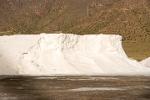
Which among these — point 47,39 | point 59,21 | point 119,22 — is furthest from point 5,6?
point 47,39

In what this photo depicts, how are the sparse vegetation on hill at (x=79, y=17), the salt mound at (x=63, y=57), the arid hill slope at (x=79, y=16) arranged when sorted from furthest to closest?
the arid hill slope at (x=79, y=16) < the sparse vegetation on hill at (x=79, y=17) < the salt mound at (x=63, y=57)

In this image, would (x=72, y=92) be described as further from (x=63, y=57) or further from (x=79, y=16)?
(x=79, y=16)

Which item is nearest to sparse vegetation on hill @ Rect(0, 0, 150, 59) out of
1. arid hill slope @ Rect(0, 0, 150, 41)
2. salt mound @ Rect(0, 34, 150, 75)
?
arid hill slope @ Rect(0, 0, 150, 41)

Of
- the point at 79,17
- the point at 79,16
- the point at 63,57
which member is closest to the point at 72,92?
the point at 63,57

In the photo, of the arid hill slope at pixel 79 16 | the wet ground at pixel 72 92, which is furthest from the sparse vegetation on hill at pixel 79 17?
the wet ground at pixel 72 92

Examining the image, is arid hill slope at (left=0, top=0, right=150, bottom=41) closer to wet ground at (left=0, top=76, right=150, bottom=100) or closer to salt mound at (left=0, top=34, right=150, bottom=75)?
salt mound at (left=0, top=34, right=150, bottom=75)

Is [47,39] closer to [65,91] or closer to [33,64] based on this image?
[33,64]

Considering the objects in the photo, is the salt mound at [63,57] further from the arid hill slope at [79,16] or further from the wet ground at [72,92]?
the arid hill slope at [79,16]
